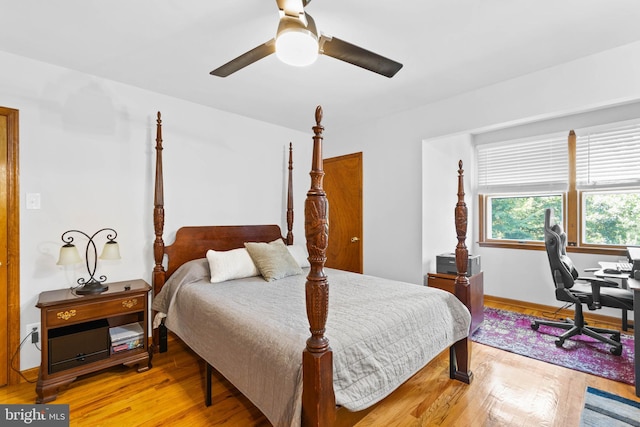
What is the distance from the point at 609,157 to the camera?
3.49 m

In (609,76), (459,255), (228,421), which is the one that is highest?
(609,76)

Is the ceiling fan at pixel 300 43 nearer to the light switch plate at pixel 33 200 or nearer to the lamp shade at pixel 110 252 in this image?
the lamp shade at pixel 110 252

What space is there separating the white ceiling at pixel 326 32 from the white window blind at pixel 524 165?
182 centimetres

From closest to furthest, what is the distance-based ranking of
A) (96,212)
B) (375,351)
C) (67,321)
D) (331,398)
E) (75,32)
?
(331,398)
(375,351)
(75,32)
(67,321)
(96,212)

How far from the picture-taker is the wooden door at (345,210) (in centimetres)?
412

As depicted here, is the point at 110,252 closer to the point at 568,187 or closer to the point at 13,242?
the point at 13,242

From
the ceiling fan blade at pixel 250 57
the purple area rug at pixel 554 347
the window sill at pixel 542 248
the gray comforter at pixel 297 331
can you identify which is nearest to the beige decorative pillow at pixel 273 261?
the gray comforter at pixel 297 331

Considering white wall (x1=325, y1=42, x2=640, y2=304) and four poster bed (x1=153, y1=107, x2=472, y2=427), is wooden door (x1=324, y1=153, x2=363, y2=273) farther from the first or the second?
four poster bed (x1=153, y1=107, x2=472, y2=427)

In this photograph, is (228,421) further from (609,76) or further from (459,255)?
(609,76)

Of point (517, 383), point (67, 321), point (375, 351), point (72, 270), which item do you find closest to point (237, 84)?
point (72, 270)

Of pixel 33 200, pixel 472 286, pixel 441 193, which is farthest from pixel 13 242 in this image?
pixel 441 193

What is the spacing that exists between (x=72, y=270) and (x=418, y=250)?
336 cm

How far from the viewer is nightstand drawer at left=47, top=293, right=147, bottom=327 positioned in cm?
213

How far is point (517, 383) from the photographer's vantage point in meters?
2.31
